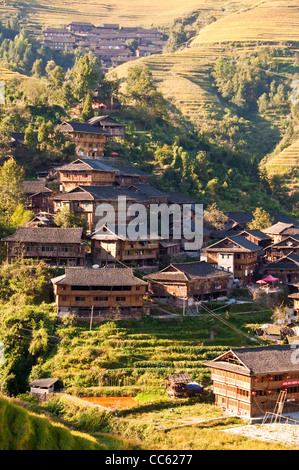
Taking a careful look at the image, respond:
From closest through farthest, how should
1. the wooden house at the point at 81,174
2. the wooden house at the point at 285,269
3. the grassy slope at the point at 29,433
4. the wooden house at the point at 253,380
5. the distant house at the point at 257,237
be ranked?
the grassy slope at the point at 29,433, the wooden house at the point at 253,380, the wooden house at the point at 285,269, the wooden house at the point at 81,174, the distant house at the point at 257,237

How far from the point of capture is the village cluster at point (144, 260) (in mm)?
34469

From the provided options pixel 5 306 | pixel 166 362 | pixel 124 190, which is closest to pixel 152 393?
pixel 166 362

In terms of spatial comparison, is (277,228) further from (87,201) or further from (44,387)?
(44,387)

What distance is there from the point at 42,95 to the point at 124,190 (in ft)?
55.1

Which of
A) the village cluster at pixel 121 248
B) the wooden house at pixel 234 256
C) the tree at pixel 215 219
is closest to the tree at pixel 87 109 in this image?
the village cluster at pixel 121 248

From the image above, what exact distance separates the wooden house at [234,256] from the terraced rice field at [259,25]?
6414 cm

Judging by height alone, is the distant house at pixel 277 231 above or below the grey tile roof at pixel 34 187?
below

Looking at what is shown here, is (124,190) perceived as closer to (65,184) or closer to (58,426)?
(65,184)

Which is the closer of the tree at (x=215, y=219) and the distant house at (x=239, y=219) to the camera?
the tree at (x=215, y=219)

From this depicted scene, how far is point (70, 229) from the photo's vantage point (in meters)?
44.0

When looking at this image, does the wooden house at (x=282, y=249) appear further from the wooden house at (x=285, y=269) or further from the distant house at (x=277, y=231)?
the wooden house at (x=285, y=269)

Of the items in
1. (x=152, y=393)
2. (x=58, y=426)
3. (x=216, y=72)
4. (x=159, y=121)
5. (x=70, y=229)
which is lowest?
(x=152, y=393)

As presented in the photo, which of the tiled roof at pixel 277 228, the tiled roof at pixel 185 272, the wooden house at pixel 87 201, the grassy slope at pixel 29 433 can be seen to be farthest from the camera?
the tiled roof at pixel 277 228

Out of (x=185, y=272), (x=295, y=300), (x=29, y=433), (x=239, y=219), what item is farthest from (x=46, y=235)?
(x=29, y=433)
